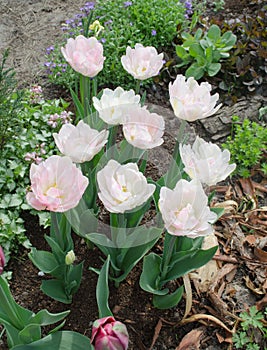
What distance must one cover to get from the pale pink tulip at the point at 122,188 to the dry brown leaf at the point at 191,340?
2.32 feet

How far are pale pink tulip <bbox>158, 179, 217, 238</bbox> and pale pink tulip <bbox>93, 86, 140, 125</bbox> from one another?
0.35m

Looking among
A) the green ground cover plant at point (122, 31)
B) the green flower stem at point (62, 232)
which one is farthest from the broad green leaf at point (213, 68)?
the green flower stem at point (62, 232)

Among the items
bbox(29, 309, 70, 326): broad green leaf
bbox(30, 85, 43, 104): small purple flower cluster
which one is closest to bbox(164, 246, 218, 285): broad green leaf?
bbox(29, 309, 70, 326): broad green leaf

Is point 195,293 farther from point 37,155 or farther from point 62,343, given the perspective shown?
point 37,155

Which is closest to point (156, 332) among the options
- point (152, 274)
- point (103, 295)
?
point (152, 274)

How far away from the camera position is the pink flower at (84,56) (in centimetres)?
179

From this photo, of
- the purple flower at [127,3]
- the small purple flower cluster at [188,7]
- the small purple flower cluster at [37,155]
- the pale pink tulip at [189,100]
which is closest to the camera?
the pale pink tulip at [189,100]

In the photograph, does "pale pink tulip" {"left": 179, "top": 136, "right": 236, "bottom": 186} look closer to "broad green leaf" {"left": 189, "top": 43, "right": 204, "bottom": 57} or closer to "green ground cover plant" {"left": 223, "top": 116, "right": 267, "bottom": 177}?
"green ground cover plant" {"left": 223, "top": 116, "right": 267, "bottom": 177}

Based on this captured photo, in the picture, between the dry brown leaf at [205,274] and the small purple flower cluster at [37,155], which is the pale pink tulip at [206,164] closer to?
the dry brown leaf at [205,274]

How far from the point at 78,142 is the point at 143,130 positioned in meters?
0.20

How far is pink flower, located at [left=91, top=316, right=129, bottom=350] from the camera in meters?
1.25

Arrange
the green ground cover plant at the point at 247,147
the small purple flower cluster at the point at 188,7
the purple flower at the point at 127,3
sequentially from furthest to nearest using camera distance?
the small purple flower cluster at the point at 188,7
the purple flower at the point at 127,3
the green ground cover plant at the point at 247,147

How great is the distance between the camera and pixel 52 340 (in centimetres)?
143

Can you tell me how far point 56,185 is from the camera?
1380 mm
